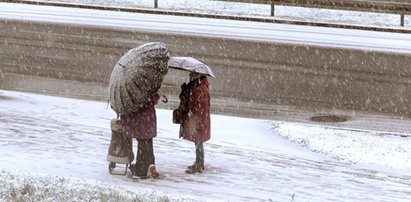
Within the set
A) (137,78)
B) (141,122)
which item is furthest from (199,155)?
(137,78)

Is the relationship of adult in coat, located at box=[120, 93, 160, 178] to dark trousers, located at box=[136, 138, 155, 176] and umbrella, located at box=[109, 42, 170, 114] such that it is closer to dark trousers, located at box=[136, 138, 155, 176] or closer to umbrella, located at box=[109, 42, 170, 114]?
dark trousers, located at box=[136, 138, 155, 176]

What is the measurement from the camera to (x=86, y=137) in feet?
44.4

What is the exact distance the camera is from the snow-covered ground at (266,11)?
88.1 feet

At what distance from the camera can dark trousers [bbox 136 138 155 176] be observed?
37.3ft

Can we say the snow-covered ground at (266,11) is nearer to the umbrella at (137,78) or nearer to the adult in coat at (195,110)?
the adult in coat at (195,110)

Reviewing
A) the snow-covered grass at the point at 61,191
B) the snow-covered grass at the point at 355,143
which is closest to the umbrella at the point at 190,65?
the snow-covered grass at the point at 61,191

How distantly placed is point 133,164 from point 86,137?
2198 mm

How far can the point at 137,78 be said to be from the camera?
1095 cm

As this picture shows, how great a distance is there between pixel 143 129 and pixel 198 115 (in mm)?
690

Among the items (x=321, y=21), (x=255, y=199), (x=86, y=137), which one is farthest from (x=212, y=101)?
(x=321, y=21)

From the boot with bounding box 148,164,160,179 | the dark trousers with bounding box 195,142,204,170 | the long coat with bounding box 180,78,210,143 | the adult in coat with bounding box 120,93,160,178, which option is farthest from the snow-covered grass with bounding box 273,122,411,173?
the adult in coat with bounding box 120,93,160,178

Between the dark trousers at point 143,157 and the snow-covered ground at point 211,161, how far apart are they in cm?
15

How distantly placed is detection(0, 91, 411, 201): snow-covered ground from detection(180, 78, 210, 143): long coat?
21.1 inches

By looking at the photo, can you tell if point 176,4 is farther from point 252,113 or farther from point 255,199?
point 255,199
